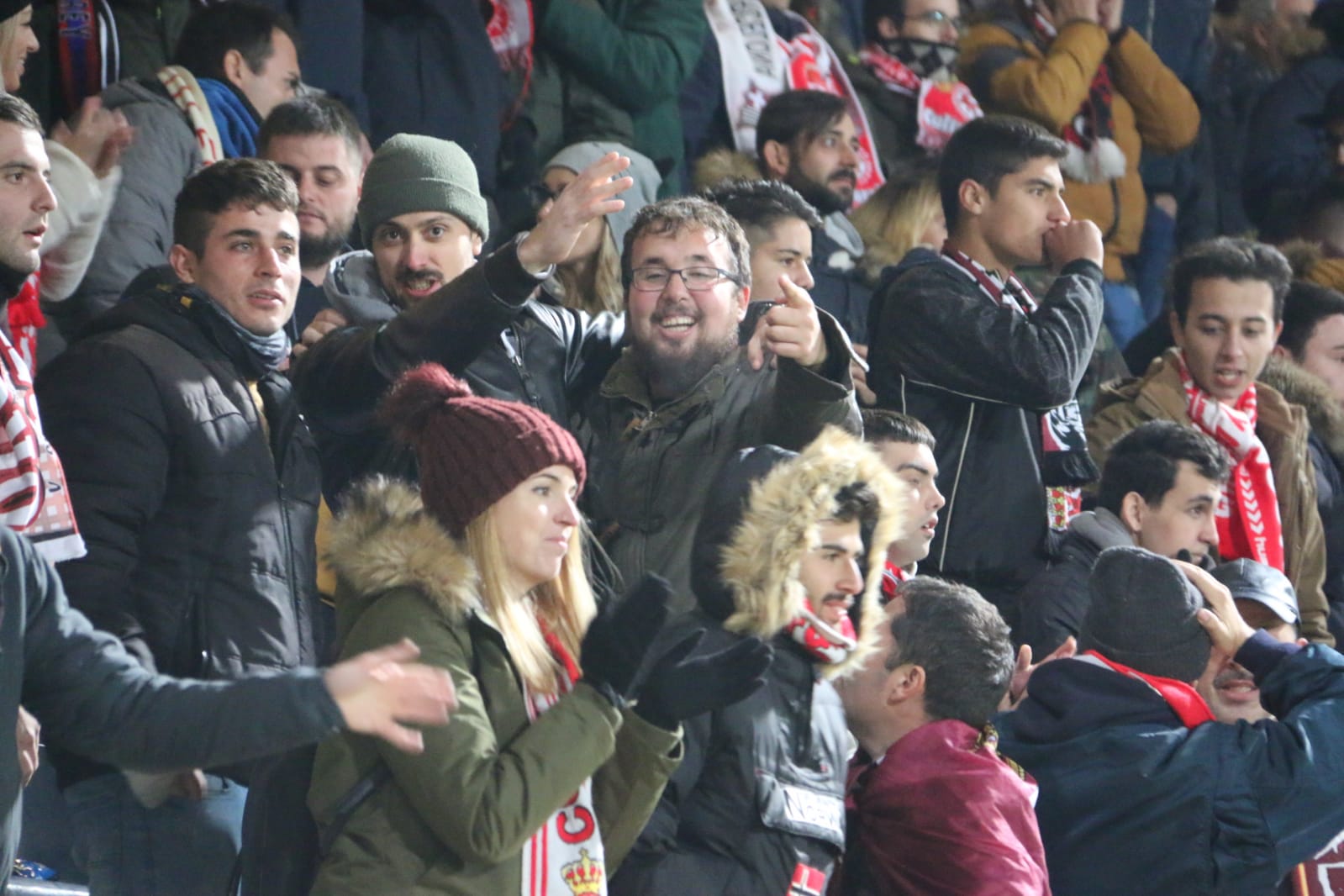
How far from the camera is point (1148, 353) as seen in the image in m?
7.81

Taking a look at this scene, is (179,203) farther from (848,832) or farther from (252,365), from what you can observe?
(848,832)

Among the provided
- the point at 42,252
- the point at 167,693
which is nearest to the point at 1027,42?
the point at 42,252

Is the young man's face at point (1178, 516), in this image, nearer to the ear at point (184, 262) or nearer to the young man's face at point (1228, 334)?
the young man's face at point (1228, 334)

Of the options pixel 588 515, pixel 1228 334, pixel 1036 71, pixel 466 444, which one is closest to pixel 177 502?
pixel 466 444

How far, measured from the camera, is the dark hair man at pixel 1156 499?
225 inches

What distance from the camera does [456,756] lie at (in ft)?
11.2

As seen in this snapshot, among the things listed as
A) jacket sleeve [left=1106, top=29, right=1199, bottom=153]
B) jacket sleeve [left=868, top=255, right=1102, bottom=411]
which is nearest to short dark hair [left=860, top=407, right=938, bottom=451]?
jacket sleeve [left=868, top=255, right=1102, bottom=411]

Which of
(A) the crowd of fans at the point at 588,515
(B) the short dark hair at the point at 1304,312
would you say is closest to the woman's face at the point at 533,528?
(A) the crowd of fans at the point at 588,515

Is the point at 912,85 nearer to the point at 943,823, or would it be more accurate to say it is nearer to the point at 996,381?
the point at 996,381

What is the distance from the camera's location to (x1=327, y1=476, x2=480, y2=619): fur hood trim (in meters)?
→ 3.58

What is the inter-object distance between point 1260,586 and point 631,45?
320cm

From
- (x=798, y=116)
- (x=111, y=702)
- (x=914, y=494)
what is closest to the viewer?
(x=111, y=702)

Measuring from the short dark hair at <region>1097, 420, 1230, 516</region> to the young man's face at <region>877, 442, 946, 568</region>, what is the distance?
823 millimetres

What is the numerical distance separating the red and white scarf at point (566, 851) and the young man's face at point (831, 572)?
61 cm
